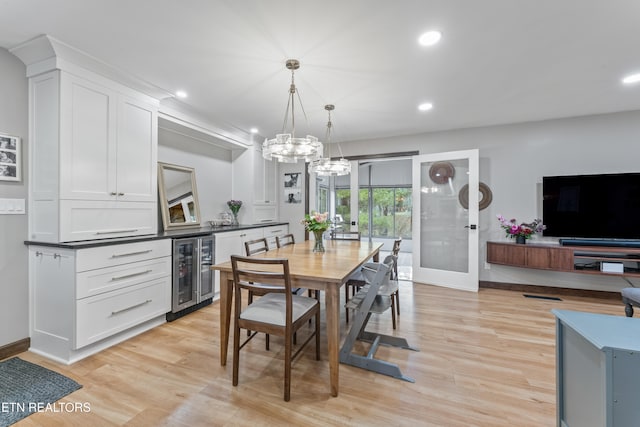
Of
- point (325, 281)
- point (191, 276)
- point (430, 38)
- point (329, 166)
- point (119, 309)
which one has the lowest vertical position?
point (119, 309)

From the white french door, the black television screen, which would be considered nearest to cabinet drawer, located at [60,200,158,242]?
the white french door

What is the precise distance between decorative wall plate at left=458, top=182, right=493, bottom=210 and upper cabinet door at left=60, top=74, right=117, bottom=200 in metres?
4.63

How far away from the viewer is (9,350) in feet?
7.41

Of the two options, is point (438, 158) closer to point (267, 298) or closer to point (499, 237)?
point (499, 237)

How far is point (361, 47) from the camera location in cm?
221

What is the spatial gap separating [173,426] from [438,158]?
4.51 m

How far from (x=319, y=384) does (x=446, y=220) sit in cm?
355

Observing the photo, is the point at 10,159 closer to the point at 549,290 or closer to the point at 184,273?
the point at 184,273

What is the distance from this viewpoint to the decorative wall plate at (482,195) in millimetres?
4348

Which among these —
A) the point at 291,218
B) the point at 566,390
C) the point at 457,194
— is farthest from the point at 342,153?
the point at 566,390

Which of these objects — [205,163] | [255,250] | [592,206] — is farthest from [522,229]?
[205,163]

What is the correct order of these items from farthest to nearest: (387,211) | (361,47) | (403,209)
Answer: (387,211)
(403,209)
(361,47)

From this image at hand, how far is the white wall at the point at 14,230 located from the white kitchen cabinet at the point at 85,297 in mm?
67

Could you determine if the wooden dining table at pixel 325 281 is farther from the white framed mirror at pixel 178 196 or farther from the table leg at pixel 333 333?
the white framed mirror at pixel 178 196
